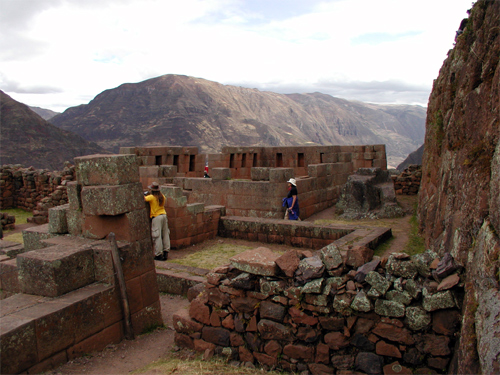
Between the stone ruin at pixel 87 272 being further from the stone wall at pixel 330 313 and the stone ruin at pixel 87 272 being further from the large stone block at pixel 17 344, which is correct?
the stone wall at pixel 330 313

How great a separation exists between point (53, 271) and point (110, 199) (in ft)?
3.92

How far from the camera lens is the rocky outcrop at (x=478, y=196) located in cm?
314

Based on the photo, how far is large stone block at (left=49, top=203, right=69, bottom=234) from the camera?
240 inches

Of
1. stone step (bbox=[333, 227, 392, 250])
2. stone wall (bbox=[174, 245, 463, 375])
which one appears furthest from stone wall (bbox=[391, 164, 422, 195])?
stone wall (bbox=[174, 245, 463, 375])

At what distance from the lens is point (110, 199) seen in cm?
560

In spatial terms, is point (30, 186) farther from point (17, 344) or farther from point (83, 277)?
point (17, 344)

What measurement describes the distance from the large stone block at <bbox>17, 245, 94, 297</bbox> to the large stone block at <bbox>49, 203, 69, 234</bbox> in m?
0.78

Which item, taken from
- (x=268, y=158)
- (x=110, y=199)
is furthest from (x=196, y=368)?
(x=268, y=158)

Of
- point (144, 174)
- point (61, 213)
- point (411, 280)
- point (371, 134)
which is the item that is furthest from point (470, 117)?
point (371, 134)

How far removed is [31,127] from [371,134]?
10521 cm

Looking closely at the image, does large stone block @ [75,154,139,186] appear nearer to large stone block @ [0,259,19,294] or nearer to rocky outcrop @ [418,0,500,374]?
large stone block @ [0,259,19,294]

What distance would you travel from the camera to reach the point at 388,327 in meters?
4.03

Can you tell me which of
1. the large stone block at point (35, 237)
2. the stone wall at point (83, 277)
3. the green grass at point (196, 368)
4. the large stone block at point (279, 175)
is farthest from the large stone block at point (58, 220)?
the large stone block at point (279, 175)

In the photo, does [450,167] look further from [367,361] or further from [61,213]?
[61,213]
